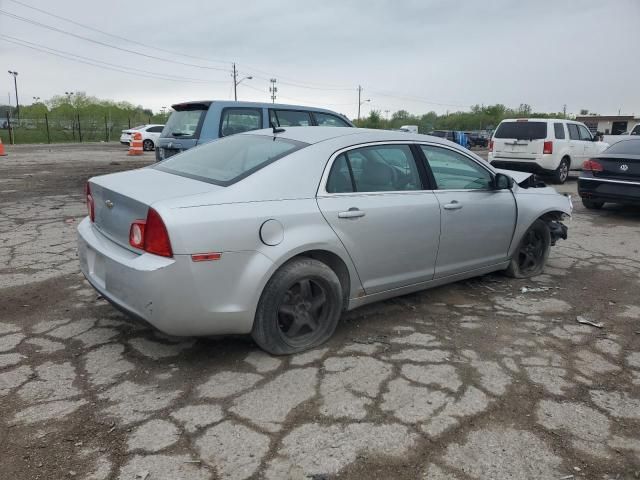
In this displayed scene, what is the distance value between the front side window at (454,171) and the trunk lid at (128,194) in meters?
1.89

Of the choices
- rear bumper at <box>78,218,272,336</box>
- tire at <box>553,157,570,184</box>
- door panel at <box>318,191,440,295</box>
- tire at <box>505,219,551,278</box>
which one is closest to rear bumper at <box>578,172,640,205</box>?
tire at <box>505,219,551,278</box>

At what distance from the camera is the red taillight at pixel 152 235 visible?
280cm

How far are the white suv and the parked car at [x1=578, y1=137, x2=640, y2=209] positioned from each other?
3993 millimetres

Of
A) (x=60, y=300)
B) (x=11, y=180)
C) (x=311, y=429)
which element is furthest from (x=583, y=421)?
(x=11, y=180)

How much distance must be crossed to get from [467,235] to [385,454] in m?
2.30

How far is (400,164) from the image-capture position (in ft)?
12.9

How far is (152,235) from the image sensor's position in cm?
284

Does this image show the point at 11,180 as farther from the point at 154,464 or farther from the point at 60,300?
the point at 154,464

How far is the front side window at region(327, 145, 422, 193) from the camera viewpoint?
3520 millimetres

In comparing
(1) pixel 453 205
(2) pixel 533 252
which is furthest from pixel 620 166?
(1) pixel 453 205

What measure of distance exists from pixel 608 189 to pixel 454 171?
5.60 m

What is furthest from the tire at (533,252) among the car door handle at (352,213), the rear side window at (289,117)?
the rear side window at (289,117)

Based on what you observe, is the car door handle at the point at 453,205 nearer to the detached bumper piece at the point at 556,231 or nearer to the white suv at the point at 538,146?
the detached bumper piece at the point at 556,231

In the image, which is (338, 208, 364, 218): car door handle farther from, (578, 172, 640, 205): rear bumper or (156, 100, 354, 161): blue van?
(578, 172, 640, 205): rear bumper
